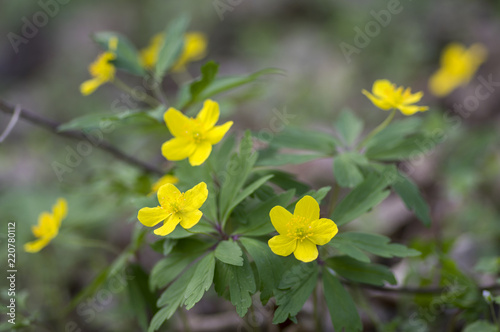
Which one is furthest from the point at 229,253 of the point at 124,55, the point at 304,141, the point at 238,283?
the point at 124,55

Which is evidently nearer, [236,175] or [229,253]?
[229,253]

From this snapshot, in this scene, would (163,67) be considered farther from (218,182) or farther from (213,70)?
(218,182)

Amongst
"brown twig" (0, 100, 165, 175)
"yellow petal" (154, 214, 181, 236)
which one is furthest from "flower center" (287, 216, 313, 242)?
"brown twig" (0, 100, 165, 175)

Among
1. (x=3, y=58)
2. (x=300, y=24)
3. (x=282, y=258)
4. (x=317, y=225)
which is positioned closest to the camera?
(x=317, y=225)

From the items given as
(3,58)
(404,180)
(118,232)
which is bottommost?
(3,58)

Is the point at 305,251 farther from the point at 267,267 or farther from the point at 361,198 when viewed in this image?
the point at 361,198

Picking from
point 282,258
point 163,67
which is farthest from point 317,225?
point 163,67

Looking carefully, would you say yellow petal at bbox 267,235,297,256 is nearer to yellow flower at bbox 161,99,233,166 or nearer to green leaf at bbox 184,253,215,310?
green leaf at bbox 184,253,215,310
